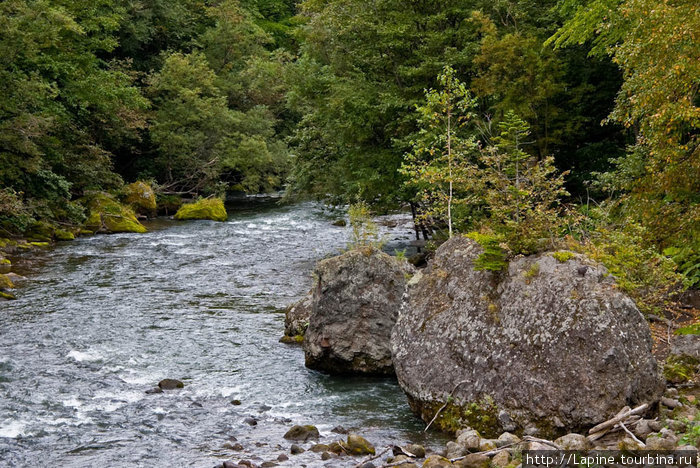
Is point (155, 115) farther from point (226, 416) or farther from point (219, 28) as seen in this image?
point (226, 416)

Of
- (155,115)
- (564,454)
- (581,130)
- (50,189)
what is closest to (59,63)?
(50,189)

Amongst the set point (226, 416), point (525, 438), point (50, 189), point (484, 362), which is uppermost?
point (50, 189)

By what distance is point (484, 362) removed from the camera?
9.28 metres

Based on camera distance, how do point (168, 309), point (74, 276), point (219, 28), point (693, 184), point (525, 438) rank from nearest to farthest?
point (525, 438)
point (693, 184)
point (168, 309)
point (74, 276)
point (219, 28)

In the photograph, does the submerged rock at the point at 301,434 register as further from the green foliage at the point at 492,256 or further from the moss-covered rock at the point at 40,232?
the moss-covered rock at the point at 40,232

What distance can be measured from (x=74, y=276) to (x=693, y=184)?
19087mm

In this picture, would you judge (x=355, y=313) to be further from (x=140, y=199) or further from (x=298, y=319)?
(x=140, y=199)

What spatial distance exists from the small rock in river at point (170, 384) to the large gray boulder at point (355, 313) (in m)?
2.63

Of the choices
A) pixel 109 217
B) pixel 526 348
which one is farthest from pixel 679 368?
pixel 109 217

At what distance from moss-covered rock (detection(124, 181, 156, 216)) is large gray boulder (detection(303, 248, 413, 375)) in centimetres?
2793

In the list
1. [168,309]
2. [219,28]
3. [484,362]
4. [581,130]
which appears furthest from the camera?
[219,28]

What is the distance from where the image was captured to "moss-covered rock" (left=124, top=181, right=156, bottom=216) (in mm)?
38562

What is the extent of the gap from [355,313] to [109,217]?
24.5 metres

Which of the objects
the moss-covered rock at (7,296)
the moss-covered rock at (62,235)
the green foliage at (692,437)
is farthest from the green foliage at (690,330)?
the moss-covered rock at (62,235)
